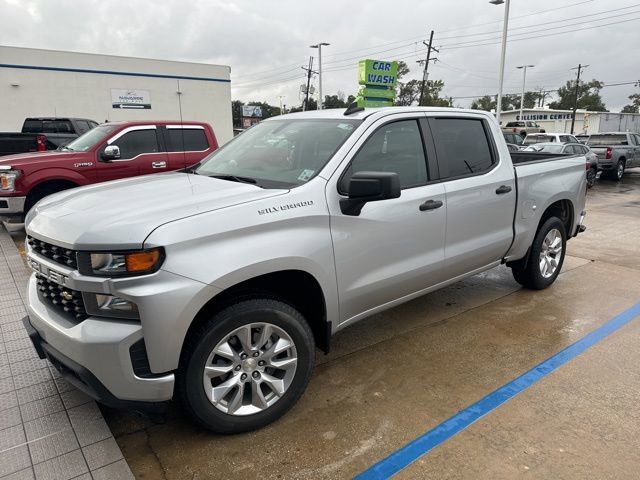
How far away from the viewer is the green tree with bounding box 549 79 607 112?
92.9 meters

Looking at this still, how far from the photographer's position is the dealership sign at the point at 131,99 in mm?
25234

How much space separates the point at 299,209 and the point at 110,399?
1409 mm

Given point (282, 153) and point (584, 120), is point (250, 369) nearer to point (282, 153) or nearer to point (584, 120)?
point (282, 153)

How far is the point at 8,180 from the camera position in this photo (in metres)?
6.95

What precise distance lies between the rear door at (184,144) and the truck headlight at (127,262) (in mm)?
6383

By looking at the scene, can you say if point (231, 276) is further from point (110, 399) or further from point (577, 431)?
point (577, 431)

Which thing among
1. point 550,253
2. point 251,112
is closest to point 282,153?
point 550,253

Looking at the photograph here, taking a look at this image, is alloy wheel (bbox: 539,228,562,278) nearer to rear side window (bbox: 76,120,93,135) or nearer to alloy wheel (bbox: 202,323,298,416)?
alloy wheel (bbox: 202,323,298,416)

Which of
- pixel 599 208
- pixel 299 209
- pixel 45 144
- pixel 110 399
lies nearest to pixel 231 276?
pixel 299 209

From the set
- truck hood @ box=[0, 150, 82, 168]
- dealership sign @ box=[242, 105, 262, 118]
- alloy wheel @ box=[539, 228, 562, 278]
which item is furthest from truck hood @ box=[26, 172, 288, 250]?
dealership sign @ box=[242, 105, 262, 118]

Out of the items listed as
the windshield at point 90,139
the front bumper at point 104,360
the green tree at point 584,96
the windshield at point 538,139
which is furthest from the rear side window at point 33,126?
the green tree at point 584,96

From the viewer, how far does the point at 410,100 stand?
67625 mm

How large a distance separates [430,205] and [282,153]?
1163mm

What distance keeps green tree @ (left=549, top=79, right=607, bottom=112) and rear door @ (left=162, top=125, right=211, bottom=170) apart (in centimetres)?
10154
